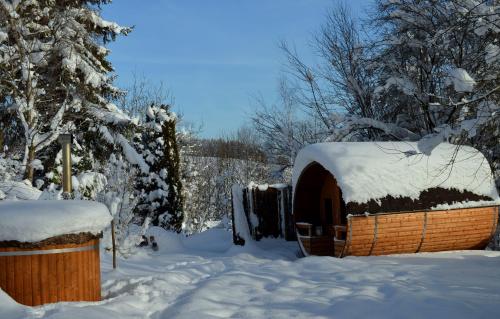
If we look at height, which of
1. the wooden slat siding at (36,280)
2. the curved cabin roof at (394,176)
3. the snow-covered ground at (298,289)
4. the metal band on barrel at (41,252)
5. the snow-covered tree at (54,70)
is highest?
the snow-covered tree at (54,70)

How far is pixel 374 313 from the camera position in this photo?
651cm

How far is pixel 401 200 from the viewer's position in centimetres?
1199

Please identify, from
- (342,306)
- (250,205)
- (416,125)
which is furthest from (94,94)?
(342,306)

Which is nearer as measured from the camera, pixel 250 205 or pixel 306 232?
pixel 306 232

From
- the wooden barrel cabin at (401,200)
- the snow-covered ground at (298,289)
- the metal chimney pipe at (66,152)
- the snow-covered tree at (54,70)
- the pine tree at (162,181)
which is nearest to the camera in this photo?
the snow-covered ground at (298,289)

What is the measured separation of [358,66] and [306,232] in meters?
10.4

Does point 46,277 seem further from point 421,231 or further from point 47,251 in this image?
point 421,231

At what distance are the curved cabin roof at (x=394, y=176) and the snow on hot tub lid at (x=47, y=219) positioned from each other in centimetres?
598

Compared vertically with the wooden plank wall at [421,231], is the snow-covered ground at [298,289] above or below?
below

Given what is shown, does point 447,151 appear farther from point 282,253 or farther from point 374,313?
point 374,313

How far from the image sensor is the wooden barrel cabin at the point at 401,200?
11703mm

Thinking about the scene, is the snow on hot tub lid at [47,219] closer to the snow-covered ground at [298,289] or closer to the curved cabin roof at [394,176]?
the snow-covered ground at [298,289]

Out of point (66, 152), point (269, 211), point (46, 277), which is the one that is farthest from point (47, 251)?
point (269, 211)

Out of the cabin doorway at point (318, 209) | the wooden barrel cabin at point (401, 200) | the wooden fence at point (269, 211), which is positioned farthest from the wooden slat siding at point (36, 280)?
the wooden fence at point (269, 211)
